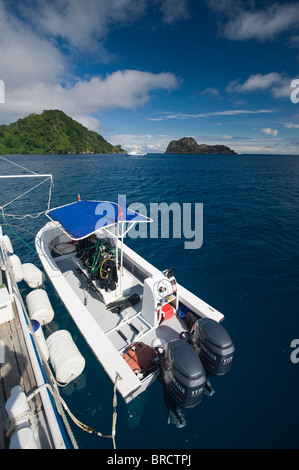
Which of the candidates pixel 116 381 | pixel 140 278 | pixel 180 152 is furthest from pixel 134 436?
pixel 180 152

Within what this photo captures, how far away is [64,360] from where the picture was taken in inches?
172

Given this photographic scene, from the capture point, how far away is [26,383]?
3.43 meters

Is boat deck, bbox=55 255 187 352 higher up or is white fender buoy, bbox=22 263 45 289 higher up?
white fender buoy, bbox=22 263 45 289

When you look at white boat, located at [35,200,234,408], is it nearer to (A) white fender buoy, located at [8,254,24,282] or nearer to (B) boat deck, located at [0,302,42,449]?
(A) white fender buoy, located at [8,254,24,282]

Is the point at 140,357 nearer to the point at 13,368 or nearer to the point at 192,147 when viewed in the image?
the point at 13,368

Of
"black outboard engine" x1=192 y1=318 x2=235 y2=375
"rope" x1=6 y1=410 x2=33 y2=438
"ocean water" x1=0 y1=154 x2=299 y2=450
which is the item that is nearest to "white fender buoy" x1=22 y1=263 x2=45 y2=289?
"ocean water" x1=0 y1=154 x2=299 y2=450

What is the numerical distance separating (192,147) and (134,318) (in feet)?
615

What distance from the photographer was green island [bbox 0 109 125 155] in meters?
95.6

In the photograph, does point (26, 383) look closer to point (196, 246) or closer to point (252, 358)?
point (252, 358)

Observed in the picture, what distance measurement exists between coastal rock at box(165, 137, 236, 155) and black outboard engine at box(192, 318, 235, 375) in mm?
187192

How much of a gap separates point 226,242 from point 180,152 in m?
186

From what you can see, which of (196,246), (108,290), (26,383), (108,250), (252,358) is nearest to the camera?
(26,383)

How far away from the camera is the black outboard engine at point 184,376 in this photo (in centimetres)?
340
